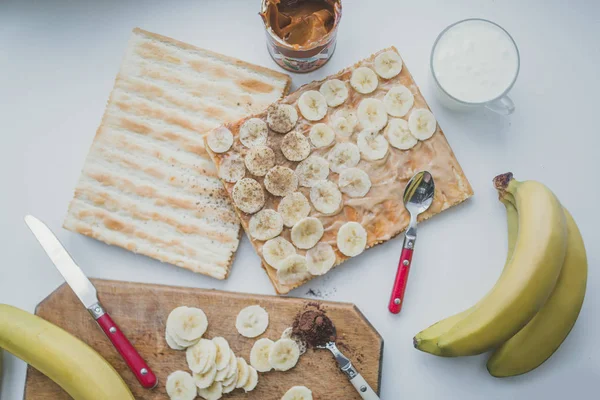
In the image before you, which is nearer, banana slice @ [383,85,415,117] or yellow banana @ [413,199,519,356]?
yellow banana @ [413,199,519,356]

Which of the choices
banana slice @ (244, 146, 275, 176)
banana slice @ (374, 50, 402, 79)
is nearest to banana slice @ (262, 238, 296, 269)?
banana slice @ (244, 146, 275, 176)

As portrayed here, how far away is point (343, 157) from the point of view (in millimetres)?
2922

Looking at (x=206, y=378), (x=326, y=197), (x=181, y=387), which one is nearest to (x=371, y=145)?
(x=326, y=197)

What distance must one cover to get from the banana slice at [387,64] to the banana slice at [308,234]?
0.90 m

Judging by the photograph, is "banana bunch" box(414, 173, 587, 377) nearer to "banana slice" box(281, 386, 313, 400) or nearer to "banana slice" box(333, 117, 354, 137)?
"banana slice" box(281, 386, 313, 400)

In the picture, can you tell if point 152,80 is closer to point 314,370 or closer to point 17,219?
point 17,219

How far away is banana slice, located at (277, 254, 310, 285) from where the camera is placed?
9.26 ft

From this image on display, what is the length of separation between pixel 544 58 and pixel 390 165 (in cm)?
112

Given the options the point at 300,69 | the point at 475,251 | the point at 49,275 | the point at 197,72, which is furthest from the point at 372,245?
the point at 49,275

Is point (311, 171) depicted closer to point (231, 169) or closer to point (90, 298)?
point (231, 169)

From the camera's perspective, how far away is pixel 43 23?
314cm

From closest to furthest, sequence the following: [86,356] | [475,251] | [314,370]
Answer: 1. [86,356]
2. [314,370]
3. [475,251]

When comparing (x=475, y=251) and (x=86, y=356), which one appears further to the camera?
(x=475, y=251)

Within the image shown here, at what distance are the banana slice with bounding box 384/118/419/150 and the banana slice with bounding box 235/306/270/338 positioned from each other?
116cm
